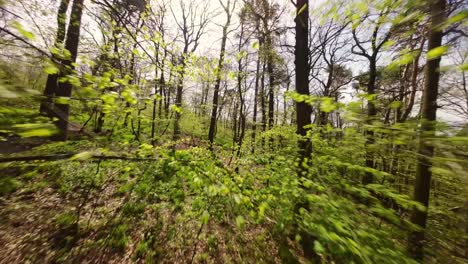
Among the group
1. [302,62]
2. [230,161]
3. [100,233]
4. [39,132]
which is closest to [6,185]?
[100,233]

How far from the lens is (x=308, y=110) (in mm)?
4191

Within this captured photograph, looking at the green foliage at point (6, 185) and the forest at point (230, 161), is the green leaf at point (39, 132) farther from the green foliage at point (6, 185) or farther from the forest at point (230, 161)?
the green foliage at point (6, 185)

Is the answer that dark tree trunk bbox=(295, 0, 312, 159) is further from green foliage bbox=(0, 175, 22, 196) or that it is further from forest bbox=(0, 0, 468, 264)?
green foliage bbox=(0, 175, 22, 196)

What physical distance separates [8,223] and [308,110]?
21.6 feet

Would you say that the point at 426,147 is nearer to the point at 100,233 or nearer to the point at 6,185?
the point at 100,233

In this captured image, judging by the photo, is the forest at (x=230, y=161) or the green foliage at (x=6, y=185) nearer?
the forest at (x=230, y=161)

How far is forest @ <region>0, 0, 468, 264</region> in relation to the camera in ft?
3.50

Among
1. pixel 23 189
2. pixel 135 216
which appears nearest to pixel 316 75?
pixel 135 216

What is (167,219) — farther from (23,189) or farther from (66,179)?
(23,189)

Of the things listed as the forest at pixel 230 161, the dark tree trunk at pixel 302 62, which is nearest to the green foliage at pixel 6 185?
the forest at pixel 230 161

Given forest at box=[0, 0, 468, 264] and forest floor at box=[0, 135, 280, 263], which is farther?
forest floor at box=[0, 135, 280, 263]

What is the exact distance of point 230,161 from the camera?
4.91 meters

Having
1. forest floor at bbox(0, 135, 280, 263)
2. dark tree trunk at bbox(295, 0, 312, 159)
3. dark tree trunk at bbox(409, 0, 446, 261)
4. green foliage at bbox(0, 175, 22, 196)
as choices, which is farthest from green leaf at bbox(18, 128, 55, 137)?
green foliage at bbox(0, 175, 22, 196)

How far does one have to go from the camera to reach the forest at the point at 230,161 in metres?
1.07
